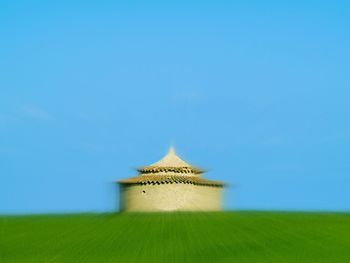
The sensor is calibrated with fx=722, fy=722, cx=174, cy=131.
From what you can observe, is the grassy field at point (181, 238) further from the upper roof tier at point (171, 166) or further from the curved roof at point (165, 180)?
the upper roof tier at point (171, 166)

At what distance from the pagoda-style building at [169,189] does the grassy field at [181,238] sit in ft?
14.2

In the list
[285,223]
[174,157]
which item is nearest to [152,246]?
[285,223]

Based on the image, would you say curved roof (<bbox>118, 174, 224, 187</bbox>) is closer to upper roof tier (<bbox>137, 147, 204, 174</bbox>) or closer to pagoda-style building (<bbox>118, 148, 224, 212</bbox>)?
pagoda-style building (<bbox>118, 148, 224, 212</bbox>)

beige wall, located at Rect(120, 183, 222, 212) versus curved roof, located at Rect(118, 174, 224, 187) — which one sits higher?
curved roof, located at Rect(118, 174, 224, 187)

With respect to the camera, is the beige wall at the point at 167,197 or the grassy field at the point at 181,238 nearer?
the grassy field at the point at 181,238

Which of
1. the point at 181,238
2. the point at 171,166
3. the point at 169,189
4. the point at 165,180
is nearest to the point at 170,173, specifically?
the point at 171,166

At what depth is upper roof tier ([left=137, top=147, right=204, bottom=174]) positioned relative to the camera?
211 ft

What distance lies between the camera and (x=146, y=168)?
2574 inches

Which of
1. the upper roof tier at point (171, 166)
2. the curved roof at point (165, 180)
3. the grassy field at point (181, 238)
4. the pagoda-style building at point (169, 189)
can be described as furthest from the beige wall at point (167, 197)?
the grassy field at point (181, 238)

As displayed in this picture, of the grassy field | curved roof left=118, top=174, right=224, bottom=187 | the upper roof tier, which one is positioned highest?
the upper roof tier

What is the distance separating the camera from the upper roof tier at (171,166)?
64438 mm

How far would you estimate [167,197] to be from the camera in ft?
203

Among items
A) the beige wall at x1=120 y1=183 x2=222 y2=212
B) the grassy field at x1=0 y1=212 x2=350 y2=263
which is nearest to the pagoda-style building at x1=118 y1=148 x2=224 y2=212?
the beige wall at x1=120 y1=183 x2=222 y2=212

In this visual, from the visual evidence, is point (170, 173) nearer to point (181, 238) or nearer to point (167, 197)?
point (167, 197)
